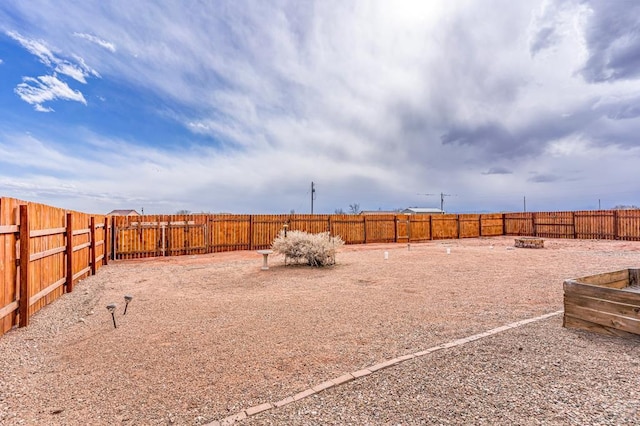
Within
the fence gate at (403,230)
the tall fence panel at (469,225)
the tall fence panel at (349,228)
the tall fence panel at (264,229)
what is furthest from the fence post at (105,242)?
the tall fence panel at (469,225)

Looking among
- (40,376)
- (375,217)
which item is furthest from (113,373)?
(375,217)

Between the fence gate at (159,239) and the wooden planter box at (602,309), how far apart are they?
12875mm

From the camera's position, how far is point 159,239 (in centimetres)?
1299

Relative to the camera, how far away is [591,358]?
2982 millimetres

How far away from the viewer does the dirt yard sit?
2.39 metres

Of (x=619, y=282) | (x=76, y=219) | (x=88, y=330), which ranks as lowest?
(x=88, y=330)

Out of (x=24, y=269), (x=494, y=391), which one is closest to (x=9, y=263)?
(x=24, y=269)

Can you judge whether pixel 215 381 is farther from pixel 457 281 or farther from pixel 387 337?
pixel 457 281

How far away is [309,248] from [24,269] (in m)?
6.07

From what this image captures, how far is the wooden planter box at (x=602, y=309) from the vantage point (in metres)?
3.46

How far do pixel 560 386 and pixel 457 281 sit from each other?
15.2ft

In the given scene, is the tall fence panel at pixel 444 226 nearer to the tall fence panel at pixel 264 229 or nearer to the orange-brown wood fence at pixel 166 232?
the orange-brown wood fence at pixel 166 232

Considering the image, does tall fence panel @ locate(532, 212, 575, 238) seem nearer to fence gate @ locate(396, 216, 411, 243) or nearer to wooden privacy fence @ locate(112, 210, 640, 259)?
wooden privacy fence @ locate(112, 210, 640, 259)

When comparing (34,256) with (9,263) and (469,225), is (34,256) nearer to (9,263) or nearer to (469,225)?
(9,263)
